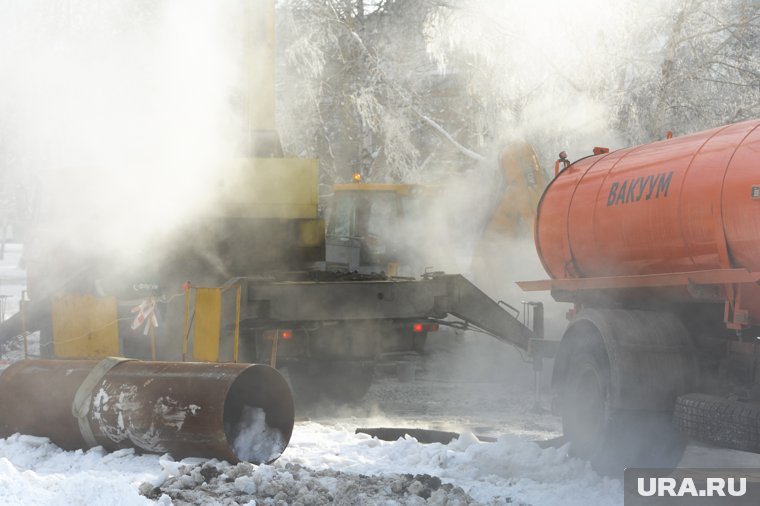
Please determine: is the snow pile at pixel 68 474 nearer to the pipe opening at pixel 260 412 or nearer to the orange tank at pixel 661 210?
the pipe opening at pixel 260 412

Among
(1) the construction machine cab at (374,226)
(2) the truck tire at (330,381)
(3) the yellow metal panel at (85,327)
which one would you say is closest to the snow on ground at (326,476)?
(2) the truck tire at (330,381)

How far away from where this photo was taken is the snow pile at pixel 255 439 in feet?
23.8

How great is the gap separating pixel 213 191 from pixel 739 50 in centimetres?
1183

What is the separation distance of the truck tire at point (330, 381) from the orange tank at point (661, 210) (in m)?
2.86

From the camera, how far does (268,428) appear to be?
7.61 m

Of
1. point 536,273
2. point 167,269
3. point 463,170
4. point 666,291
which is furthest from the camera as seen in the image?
point 463,170

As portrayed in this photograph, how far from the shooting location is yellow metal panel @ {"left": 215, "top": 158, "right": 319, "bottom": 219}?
11148mm

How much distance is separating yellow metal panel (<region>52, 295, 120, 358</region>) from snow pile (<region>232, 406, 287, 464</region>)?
10.1 ft

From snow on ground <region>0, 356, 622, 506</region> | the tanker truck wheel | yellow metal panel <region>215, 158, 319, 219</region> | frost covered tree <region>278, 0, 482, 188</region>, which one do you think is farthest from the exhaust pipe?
frost covered tree <region>278, 0, 482, 188</region>

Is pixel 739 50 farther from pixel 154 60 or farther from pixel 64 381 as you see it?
pixel 64 381

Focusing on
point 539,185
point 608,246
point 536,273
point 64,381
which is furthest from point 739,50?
point 64,381

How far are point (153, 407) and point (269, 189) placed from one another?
4.53m

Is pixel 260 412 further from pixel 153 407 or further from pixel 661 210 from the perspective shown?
pixel 661 210

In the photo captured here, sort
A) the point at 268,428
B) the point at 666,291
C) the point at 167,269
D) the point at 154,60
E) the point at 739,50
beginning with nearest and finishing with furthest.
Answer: the point at 666,291, the point at 268,428, the point at 167,269, the point at 154,60, the point at 739,50
